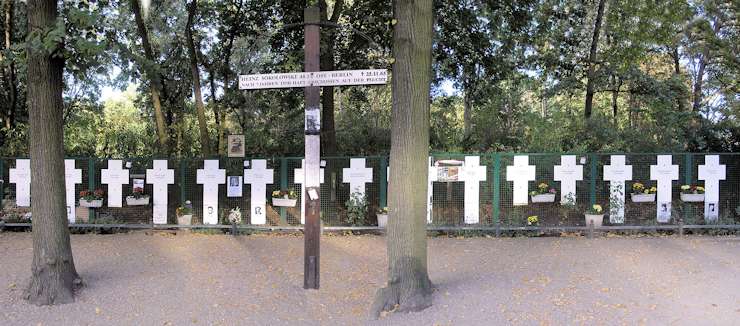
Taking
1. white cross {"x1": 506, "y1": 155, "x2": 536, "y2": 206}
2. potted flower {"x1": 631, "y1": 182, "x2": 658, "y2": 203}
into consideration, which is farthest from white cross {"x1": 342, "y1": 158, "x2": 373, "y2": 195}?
potted flower {"x1": 631, "y1": 182, "x2": 658, "y2": 203}

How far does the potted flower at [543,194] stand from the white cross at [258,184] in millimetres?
5178

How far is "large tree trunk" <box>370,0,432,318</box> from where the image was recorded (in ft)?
20.9

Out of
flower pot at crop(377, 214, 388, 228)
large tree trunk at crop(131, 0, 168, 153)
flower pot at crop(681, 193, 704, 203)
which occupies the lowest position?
flower pot at crop(377, 214, 388, 228)

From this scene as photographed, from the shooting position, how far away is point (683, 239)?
422 inches

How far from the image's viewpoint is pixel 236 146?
1247 centimetres

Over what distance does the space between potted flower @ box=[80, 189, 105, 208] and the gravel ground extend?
1311 millimetres

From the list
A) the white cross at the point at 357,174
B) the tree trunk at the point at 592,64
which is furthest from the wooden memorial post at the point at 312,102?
the tree trunk at the point at 592,64

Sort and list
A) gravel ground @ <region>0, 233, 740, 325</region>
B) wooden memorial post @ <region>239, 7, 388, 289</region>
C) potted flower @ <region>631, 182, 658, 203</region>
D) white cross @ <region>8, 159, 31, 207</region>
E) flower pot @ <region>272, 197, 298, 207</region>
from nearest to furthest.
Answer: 1. gravel ground @ <region>0, 233, 740, 325</region>
2. wooden memorial post @ <region>239, 7, 388, 289</region>
3. flower pot @ <region>272, 197, 298, 207</region>
4. potted flower @ <region>631, 182, 658, 203</region>
5. white cross @ <region>8, 159, 31, 207</region>

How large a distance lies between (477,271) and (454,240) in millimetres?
2752

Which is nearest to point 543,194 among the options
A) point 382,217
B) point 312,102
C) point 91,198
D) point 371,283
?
point 382,217

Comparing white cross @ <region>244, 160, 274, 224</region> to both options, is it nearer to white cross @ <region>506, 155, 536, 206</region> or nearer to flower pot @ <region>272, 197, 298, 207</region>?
flower pot @ <region>272, 197, 298, 207</region>

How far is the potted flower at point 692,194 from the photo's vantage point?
11859mm

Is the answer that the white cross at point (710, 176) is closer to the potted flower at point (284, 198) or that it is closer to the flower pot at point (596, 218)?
the flower pot at point (596, 218)

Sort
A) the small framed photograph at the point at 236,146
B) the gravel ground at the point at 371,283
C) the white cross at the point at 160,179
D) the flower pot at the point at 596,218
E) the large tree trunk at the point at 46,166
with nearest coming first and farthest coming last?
the gravel ground at the point at 371,283 < the large tree trunk at the point at 46,166 < the flower pot at the point at 596,218 < the white cross at the point at 160,179 < the small framed photograph at the point at 236,146
